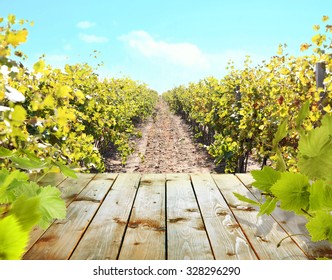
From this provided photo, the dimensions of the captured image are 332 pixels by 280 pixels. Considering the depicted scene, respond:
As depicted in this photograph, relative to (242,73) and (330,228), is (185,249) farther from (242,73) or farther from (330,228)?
(242,73)

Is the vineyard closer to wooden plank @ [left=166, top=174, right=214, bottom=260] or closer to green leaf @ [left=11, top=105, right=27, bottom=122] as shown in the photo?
green leaf @ [left=11, top=105, right=27, bottom=122]

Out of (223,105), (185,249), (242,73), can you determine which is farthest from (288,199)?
(242,73)

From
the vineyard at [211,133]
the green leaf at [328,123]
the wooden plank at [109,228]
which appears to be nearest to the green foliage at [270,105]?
the vineyard at [211,133]

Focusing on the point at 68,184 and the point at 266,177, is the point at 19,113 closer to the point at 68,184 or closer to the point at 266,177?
the point at 266,177

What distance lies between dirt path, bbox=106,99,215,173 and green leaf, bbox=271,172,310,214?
888 centimetres

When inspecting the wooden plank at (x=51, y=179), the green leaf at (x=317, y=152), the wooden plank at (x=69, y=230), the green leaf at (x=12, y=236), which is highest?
the green leaf at (x=317, y=152)

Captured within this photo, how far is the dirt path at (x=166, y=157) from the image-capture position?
9.80m

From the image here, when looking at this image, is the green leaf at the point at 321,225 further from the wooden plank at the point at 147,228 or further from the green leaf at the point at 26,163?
Answer: the wooden plank at the point at 147,228

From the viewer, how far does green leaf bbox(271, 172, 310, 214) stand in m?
0.54

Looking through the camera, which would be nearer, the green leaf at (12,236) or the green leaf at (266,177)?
the green leaf at (12,236)

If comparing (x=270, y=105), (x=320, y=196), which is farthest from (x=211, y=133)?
(x=320, y=196)

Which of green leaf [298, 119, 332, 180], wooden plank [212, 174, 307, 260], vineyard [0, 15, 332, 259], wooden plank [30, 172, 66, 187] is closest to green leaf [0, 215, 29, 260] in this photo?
vineyard [0, 15, 332, 259]

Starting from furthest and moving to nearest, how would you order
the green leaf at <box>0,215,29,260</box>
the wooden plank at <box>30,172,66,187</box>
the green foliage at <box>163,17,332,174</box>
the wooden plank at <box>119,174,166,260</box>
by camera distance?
the green foliage at <box>163,17,332,174</box> < the wooden plank at <box>30,172,66,187</box> < the wooden plank at <box>119,174,166,260</box> < the green leaf at <box>0,215,29,260</box>

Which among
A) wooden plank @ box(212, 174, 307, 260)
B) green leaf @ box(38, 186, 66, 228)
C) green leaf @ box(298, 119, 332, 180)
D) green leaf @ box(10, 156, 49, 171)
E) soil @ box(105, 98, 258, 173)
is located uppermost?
green leaf @ box(298, 119, 332, 180)
